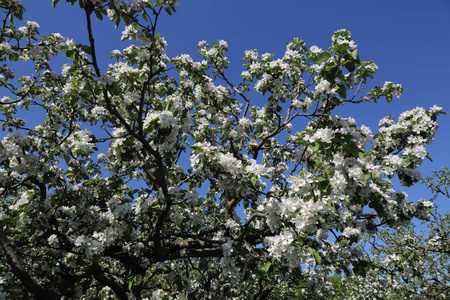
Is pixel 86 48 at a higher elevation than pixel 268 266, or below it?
higher

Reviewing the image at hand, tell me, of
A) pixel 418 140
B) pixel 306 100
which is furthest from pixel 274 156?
pixel 418 140

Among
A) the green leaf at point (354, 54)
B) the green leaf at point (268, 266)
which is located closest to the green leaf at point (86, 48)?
the green leaf at point (354, 54)

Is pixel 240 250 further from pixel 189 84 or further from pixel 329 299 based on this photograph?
pixel 329 299

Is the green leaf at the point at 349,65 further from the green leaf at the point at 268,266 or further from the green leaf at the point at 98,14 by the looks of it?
the green leaf at the point at 98,14

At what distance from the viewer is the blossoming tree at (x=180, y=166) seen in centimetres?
399

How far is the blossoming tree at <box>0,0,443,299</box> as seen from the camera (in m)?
3.99

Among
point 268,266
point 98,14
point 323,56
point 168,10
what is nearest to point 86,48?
point 98,14

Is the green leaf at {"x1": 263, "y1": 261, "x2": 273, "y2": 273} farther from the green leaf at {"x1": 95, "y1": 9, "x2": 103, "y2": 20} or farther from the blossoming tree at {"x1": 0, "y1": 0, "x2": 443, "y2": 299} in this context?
the green leaf at {"x1": 95, "y1": 9, "x2": 103, "y2": 20}

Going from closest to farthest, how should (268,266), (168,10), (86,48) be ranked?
(86,48) → (268,266) → (168,10)

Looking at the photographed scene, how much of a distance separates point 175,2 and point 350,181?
3704mm

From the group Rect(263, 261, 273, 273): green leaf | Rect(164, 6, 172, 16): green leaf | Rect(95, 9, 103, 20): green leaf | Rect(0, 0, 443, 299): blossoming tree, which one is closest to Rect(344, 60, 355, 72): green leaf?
Rect(0, 0, 443, 299): blossoming tree

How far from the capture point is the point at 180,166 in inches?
244

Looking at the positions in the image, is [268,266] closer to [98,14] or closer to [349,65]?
[349,65]

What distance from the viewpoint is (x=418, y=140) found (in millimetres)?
5160
